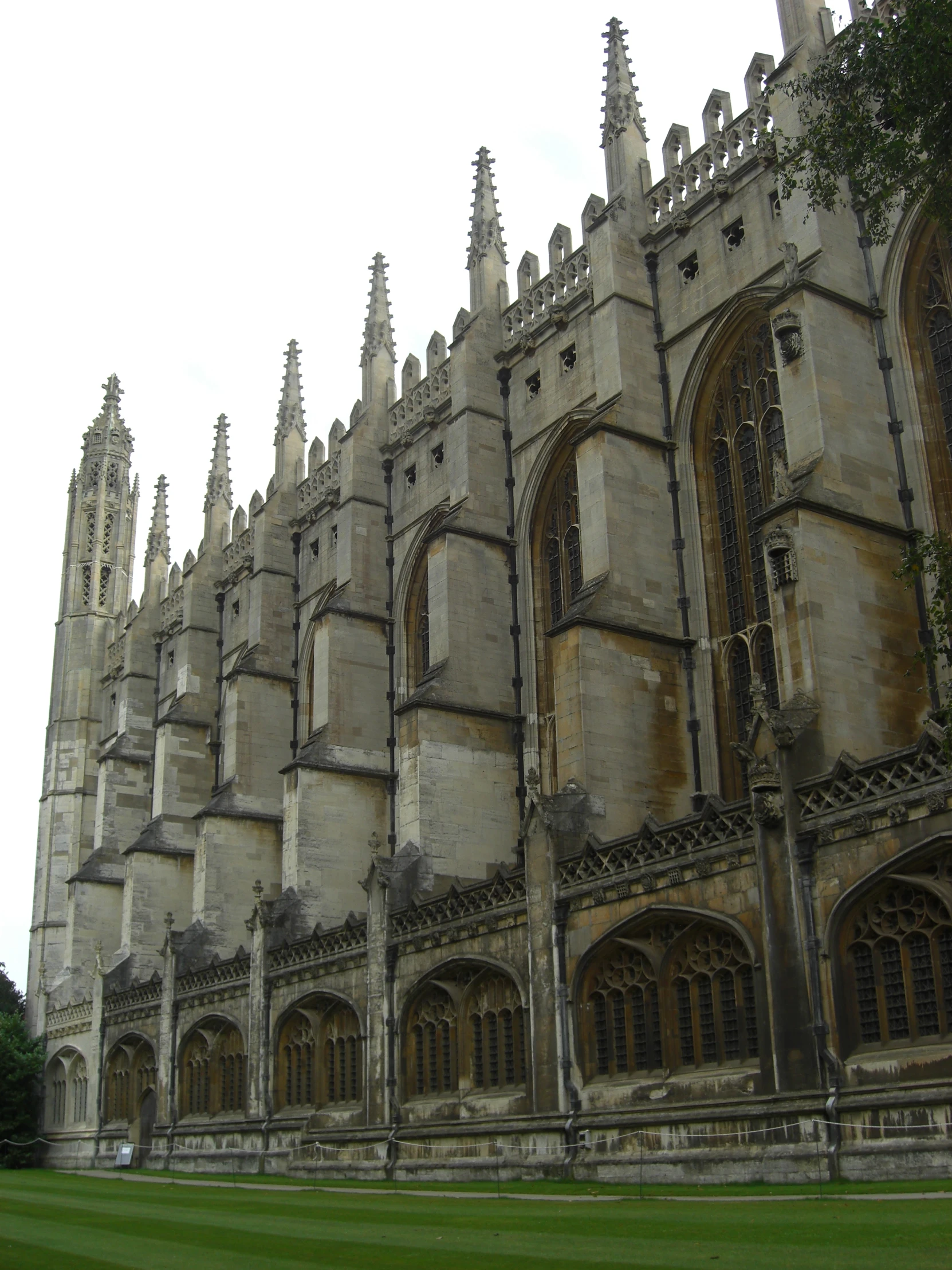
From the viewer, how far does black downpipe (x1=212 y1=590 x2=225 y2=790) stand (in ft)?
151

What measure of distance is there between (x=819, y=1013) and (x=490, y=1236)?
6620 millimetres

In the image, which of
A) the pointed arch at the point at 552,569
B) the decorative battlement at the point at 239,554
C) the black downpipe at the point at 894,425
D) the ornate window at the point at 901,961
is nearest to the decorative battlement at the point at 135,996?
the pointed arch at the point at 552,569

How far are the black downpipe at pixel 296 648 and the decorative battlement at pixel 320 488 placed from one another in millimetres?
1230

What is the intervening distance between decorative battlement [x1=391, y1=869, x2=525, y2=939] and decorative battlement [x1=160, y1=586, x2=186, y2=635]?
86.2 feet

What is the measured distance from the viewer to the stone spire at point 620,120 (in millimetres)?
30484

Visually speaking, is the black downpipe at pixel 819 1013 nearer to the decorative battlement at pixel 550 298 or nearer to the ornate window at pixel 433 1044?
the ornate window at pixel 433 1044

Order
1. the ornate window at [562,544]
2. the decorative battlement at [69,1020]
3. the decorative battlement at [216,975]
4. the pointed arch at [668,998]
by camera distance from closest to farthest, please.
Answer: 1. the pointed arch at [668,998]
2. the ornate window at [562,544]
3. the decorative battlement at [216,975]
4. the decorative battlement at [69,1020]

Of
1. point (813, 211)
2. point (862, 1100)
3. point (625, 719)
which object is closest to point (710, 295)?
point (813, 211)

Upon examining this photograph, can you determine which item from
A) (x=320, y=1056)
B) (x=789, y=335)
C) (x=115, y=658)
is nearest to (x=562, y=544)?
(x=789, y=335)

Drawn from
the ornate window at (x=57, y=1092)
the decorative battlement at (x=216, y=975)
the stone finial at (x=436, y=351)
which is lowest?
the ornate window at (x=57, y=1092)

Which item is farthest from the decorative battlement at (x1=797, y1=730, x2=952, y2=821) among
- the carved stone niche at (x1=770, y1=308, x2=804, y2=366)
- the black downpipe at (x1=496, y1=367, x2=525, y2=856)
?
the black downpipe at (x1=496, y1=367, x2=525, y2=856)

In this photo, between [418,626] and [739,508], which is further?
[418,626]

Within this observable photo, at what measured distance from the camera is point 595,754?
24172 mm

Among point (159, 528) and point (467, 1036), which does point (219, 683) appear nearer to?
point (159, 528)
